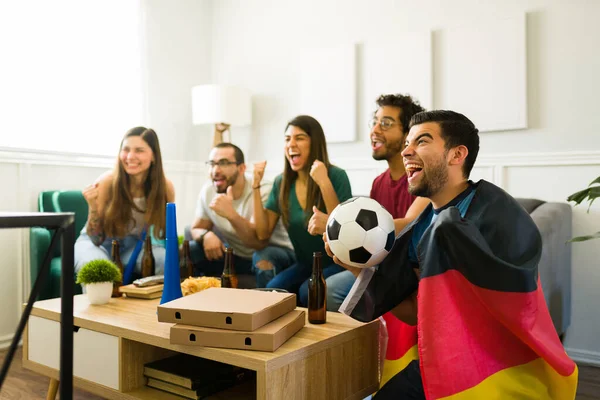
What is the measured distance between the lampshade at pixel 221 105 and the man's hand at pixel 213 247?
51.1 inches

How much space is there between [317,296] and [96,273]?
89 cm

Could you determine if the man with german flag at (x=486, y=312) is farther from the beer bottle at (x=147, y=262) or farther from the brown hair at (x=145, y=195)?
the brown hair at (x=145, y=195)

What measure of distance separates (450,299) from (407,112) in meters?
1.22

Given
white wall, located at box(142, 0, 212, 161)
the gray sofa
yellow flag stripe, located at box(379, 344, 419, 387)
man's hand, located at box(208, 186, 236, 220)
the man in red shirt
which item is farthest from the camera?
white wall, located at box(142, 0, 212, 161)

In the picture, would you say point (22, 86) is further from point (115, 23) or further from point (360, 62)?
point (360, 62)

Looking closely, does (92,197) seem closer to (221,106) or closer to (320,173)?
(320,173)

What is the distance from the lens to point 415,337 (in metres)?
1.62

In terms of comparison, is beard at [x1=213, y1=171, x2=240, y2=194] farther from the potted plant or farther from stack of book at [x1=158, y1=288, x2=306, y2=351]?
stack of book at [x1=158, y1=288, x2=306, y2=351]

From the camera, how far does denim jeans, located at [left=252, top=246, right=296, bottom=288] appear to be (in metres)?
2.79

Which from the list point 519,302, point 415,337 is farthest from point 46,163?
point 519,302

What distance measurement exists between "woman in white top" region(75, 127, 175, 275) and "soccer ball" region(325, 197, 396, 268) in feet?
5.05

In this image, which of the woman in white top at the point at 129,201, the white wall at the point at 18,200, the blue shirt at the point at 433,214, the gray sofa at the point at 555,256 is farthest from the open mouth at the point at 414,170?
the white wall at the point at 18,200

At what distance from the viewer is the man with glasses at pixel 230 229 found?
2920mm

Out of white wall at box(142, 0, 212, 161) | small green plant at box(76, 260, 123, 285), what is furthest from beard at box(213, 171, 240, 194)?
white wall at box(142, 0, 212, 161)
